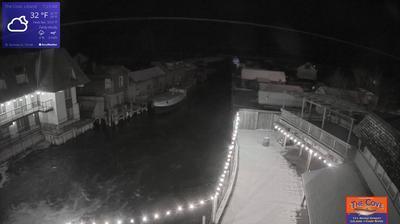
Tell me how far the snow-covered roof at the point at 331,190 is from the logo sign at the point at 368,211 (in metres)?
0.72

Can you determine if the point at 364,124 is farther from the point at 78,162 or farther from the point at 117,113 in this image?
the point at 117,113

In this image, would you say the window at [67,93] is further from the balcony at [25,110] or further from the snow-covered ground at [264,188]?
the snow-covered ground at [264,188]

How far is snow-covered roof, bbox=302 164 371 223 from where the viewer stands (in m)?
13.3

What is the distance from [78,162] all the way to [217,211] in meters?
21.3

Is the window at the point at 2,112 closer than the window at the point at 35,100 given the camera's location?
Yes

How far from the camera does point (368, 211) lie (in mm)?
12031

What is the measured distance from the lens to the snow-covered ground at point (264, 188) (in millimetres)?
16297

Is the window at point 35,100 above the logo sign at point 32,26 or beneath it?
beneath

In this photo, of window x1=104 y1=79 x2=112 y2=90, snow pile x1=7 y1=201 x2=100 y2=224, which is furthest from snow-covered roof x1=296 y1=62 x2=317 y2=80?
snow pile x1=7 y1=201 x2=100 y2=224

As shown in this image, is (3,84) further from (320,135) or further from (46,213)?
(320,135)

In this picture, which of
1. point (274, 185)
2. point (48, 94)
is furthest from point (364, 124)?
point (48, 94)

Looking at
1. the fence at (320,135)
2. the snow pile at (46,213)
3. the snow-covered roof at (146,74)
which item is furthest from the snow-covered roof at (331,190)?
the snow-covered roof at (146,74)

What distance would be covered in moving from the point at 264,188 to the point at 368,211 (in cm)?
728

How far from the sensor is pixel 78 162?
3262 centimetres
